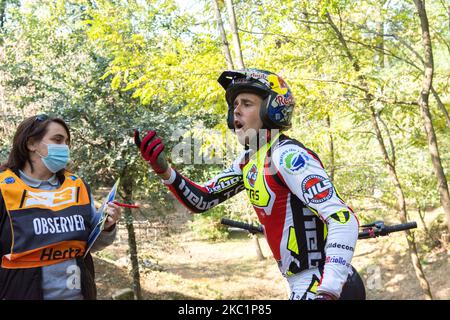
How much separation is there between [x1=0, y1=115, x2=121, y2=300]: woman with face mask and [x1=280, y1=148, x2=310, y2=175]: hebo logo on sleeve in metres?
1.20

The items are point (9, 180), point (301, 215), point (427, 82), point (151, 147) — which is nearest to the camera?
point (301, 215)

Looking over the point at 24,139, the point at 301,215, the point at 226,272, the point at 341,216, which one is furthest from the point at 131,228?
the point at 341,216

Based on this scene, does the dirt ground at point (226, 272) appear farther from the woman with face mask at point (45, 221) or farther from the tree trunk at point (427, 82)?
the woman with face mask at point (45, 221)

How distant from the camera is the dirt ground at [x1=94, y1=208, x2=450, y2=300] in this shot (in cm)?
1128

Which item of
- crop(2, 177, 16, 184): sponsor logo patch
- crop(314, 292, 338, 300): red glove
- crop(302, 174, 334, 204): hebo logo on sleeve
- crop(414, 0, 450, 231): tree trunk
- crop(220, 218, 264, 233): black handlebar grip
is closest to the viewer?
crop(314, 292, 338, 300): red glove

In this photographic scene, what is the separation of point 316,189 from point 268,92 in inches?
28.4

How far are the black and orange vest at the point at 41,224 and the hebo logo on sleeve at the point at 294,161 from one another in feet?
4.50

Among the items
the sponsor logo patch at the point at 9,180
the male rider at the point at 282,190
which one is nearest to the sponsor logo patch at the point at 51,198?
the sponsor logo patch at the point at 9,180

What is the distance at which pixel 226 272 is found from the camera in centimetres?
1530

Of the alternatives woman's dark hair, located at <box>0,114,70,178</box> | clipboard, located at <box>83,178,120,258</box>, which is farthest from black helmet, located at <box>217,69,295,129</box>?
woman's dark hair, located at <box>0,114,70,178</box>

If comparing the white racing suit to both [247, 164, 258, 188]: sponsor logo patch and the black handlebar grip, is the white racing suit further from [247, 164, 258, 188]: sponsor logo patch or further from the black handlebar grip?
the black handlebar grip

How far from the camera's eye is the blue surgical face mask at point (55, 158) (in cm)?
292

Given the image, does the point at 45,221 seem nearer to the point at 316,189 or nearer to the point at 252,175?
the point at 252,175

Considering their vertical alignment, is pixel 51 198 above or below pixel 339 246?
above
